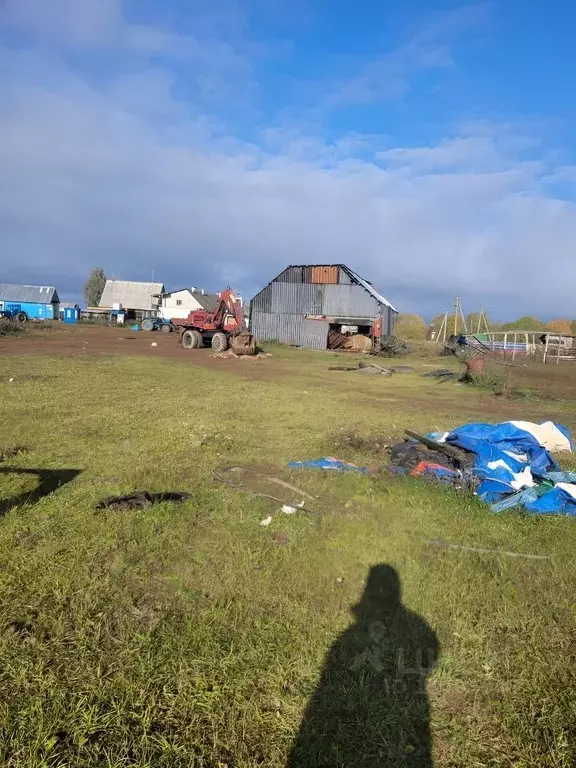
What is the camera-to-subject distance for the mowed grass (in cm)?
240

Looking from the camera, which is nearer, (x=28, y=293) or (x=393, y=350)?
(x=393, y=350)

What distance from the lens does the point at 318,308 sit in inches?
1437

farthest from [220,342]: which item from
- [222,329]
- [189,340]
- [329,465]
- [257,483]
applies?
[257,483]

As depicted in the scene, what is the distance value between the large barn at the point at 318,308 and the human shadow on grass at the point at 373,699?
32.7 metres

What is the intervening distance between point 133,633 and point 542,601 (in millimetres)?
3034

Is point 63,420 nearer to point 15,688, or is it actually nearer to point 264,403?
point 264,403

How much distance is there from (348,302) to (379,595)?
33.2 meters

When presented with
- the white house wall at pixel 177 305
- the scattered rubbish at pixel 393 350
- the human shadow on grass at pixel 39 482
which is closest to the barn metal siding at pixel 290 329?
the scattered rubbish at pixel 393 350

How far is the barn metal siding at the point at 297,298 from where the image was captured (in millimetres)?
36562

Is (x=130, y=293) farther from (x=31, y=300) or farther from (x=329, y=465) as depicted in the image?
(x=329, y=465)

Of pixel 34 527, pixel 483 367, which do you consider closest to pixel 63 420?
pixel 34 527

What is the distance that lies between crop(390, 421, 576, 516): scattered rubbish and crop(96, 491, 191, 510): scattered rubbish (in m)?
2.97

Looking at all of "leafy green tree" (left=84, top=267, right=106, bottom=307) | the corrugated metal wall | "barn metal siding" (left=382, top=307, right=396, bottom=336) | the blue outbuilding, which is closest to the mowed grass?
"barn metal siding" (left=382, top=307, right=396, bottom=336)

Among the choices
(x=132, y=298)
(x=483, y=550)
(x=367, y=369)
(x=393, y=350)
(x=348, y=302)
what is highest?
(x=132, y=298)
